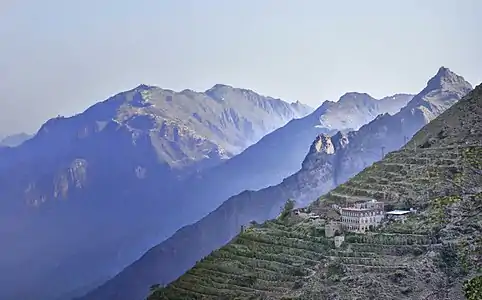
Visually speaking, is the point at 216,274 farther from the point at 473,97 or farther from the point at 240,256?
the point at 473,97

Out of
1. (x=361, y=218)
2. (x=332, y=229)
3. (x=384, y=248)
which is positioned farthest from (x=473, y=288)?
(x=332, y=229)

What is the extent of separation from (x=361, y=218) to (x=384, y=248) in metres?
7.80

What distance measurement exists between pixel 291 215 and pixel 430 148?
847 inches

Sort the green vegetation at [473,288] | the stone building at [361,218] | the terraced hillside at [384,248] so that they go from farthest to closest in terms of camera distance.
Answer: the stone building at [361,218] → the terraced hillside at [384,248] → the green vegetation at [473,288]

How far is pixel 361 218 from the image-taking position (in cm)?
8456

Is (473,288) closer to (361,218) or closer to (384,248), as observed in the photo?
(384,248)

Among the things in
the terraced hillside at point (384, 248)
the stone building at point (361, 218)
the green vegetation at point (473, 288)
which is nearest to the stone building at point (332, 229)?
the stone building at point (361, 218)

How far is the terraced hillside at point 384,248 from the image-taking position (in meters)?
71.9

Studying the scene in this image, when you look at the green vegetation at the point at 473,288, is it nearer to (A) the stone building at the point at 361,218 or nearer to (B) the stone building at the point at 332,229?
(A) the stone building at the point at 361,218

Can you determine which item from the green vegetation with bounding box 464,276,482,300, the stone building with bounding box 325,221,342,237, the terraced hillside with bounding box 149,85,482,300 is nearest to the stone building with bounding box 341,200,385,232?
the stone building with bounding box 325,221,342,237

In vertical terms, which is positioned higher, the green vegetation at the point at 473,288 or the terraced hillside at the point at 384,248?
the terraced hillside at the point at 384,248

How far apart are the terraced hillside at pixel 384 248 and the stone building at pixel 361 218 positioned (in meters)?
2.33

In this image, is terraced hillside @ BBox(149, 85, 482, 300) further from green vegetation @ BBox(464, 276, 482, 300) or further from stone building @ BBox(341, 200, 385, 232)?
stone building @ BBox(341, 200, 385, 232)

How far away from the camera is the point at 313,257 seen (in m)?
80.9
